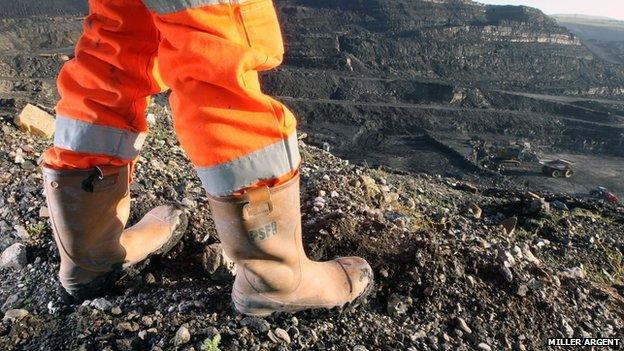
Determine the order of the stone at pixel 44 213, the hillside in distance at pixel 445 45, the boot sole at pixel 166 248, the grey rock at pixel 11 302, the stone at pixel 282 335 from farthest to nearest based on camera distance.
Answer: the hillside in distance at pixel 445 45
the stone at pixel 44 213
the boot sole at pixel 166 248
the grey rock at pixel 11 302
the stone at pixel 282 335

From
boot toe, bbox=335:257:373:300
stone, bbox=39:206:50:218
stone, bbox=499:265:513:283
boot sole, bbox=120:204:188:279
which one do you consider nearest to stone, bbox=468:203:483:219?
stone, bbox=499:265:513:283

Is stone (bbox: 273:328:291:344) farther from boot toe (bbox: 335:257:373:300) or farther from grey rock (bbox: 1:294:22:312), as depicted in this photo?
grey rock (bbox: 1:294:22:312)

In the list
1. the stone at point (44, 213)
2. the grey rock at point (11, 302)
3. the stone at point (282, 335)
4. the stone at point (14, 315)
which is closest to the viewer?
the stone at point (282, 335)

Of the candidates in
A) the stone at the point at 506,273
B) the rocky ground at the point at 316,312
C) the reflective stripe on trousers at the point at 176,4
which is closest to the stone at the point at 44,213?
the rocky ground at the point at 316,312

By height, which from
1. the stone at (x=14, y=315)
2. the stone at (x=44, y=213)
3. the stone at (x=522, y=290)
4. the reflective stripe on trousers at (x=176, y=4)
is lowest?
the stone at (x=522, y=290)

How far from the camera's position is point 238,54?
A: 1.13 metres

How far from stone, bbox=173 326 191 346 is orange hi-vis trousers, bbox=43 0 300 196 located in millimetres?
472

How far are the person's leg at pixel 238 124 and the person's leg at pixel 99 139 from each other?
0.27m

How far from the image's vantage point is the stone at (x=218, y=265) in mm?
1938

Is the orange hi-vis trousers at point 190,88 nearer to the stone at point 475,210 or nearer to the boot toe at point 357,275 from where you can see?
the boot toe at point 357,275

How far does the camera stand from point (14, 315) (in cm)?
168

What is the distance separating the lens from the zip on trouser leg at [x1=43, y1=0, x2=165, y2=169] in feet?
4.69

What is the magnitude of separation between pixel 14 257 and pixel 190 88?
1411 mm

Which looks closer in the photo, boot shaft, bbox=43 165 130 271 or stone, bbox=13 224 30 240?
boot shaft, bbox=43 165 130 271
